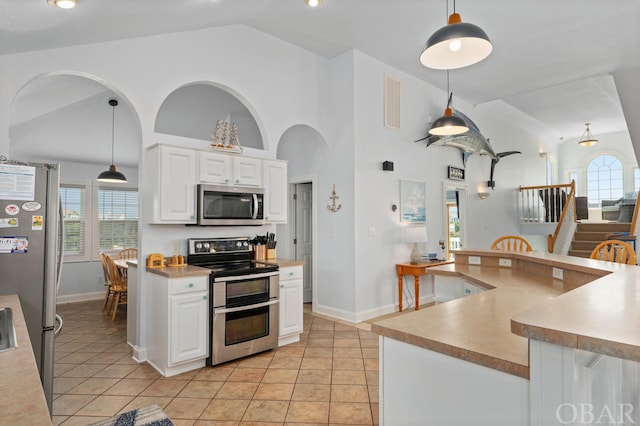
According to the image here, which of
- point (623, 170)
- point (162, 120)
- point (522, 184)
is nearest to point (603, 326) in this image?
point (162, 120)

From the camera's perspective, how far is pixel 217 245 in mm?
3973

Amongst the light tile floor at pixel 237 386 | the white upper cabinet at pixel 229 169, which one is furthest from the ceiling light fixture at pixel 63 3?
the light tile floor at pixel 237 386

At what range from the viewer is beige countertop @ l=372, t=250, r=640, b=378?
100 centimetres

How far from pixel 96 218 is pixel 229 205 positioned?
13.7ft

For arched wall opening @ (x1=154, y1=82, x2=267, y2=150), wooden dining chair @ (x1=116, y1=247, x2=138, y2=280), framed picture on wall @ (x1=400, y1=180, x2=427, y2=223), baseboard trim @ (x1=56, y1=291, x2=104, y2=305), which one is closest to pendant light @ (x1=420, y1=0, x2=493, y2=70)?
framed picture on wall @ (x1=400, y1=180, x2=427, y2=223)

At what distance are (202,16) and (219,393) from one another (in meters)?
3.37

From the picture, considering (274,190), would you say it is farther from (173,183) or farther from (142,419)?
(142,419)

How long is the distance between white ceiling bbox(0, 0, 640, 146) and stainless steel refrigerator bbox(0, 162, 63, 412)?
979 mm

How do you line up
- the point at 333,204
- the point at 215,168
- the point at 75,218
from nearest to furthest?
1. the point at 215,168
2. the point at 333,204
3. the point at 75,218

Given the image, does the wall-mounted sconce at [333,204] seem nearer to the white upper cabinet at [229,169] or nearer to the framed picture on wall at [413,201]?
the framed picture on wall at [413,201]

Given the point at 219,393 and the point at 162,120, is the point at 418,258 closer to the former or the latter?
the point at 219,393

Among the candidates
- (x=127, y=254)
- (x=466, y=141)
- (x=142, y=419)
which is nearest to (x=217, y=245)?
(x=142, y=419)

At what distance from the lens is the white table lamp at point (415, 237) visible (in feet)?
17.6

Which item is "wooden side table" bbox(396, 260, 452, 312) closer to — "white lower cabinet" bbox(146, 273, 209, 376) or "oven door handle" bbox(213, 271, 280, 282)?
"oven door handle" bbox(213, 271, 280, 282)
